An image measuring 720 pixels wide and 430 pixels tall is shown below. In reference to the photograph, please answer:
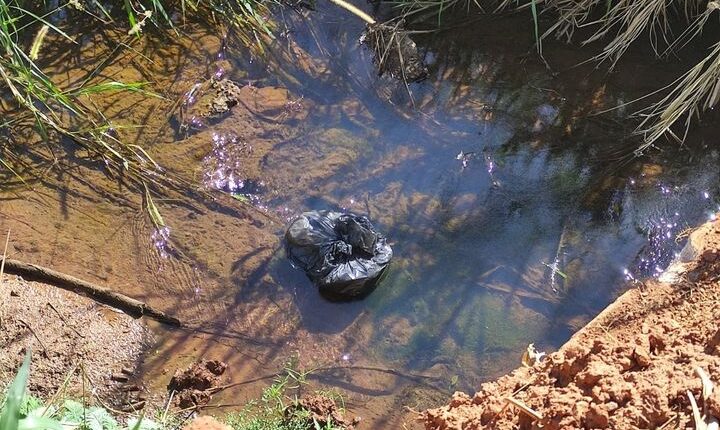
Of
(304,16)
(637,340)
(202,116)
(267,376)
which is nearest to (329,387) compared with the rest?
(267,376)

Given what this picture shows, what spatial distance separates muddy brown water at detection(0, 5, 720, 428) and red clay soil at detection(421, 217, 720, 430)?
21.3 inches

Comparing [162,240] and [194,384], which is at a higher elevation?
[162,240]

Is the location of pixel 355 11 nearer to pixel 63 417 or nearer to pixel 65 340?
pixel 65 340

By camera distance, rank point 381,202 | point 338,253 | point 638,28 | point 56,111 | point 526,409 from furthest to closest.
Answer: point 638,28, point 56,111, point 381,202, point 338,253, point 526,409

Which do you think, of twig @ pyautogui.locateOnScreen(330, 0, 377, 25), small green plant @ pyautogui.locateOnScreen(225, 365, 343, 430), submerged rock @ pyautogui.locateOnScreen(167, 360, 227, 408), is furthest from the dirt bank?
twig @ pyautogui.locateOnScreen(330, 0, 377, 25)

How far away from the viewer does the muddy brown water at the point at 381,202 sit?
11.7 feet

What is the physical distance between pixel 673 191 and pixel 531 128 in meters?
0.93

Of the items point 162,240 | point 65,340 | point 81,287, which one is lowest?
point 65,340

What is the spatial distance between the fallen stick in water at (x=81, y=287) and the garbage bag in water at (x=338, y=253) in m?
0.74

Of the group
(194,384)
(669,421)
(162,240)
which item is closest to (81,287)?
(162,240)

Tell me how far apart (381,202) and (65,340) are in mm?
1823

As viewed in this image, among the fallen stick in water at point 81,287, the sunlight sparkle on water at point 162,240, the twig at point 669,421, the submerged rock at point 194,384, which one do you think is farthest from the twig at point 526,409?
the sunlight sparkle on water at point 162,240

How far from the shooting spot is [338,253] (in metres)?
3.77

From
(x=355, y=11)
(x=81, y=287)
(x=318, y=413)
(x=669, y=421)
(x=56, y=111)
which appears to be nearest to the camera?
(x=669, y=421)
